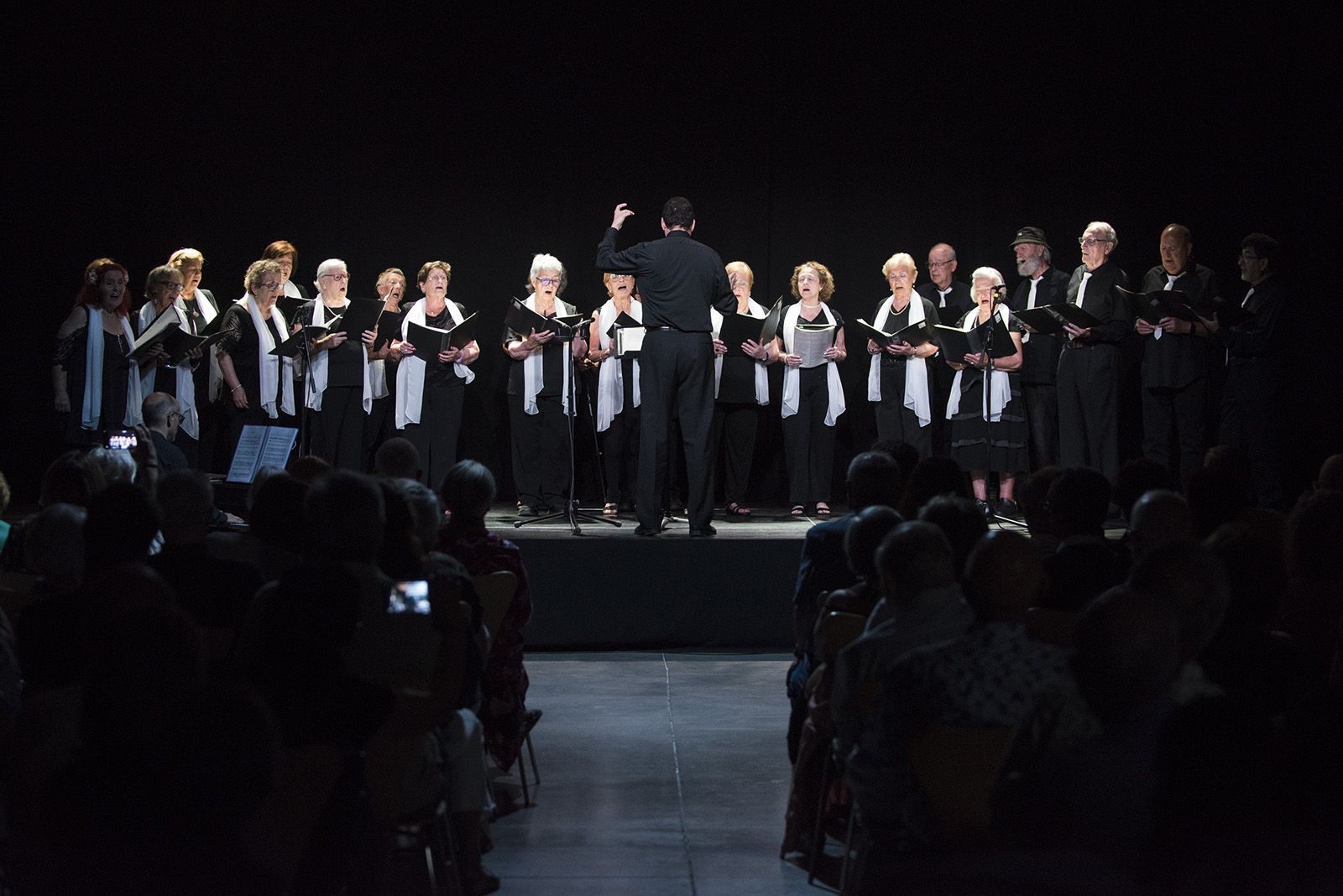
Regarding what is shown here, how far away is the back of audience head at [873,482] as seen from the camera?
13.3 ft

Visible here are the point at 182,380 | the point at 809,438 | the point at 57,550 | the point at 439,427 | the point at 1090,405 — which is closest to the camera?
the point at 57,550

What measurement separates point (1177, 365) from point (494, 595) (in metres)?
5.28

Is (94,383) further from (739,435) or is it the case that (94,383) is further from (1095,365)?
(1095,365)

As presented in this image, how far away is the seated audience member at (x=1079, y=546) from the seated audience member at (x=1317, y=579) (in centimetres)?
36

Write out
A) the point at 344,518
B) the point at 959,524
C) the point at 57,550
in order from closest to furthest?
the point at 344,518 → the point at 57,550 → the point at 959,524

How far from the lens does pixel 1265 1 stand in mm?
9141

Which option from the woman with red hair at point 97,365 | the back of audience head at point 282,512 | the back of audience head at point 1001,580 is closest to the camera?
the back of audience head at point 1001,580

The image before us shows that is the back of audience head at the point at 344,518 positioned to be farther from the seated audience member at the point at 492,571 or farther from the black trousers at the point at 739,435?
the black trousers at the point at 739,435

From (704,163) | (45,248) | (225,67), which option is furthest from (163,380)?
(704,163)

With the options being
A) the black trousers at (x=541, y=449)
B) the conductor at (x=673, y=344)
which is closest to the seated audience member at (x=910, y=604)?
the conductor at (x=673, y=344)

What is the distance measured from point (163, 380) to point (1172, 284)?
222 inches

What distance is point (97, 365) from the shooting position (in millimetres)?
7453

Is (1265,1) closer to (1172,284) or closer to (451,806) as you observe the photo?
(1172,284)

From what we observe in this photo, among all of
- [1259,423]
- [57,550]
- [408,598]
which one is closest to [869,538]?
[408,598]
